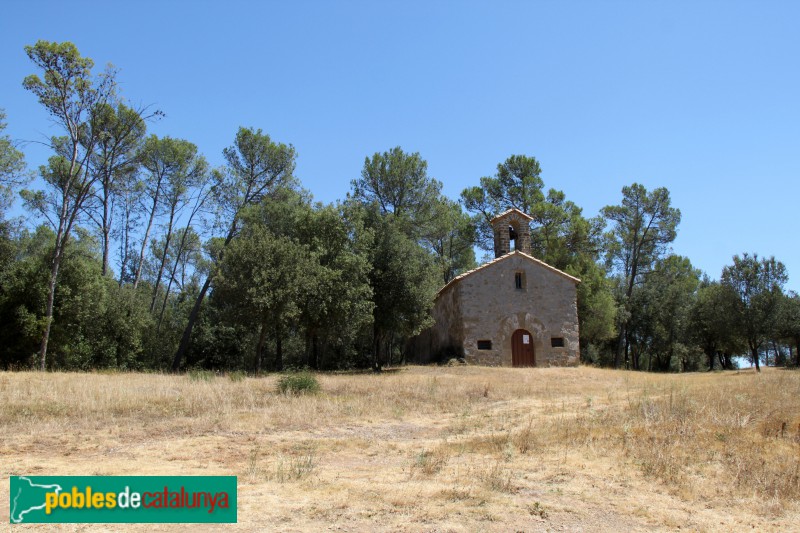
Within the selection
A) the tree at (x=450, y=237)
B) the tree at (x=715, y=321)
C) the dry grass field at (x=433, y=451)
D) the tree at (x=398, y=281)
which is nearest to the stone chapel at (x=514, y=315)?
the tree at (x=398, y=281)

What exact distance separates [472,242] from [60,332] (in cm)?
2612

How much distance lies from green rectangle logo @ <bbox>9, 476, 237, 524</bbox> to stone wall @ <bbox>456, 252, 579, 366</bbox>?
74.5 feet

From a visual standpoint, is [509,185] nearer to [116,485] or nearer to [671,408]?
[671,408]

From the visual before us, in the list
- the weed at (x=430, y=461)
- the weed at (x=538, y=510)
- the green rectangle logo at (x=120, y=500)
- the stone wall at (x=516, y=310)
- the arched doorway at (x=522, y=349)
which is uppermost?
the stone wall at (x=516, y=310)

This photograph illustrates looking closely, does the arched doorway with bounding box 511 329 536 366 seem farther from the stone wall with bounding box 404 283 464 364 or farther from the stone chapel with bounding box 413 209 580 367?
the stone wall with bounding box 404 283 464 364

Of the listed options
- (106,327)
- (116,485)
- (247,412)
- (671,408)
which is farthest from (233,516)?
(106,327)

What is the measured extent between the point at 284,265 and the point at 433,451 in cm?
1514

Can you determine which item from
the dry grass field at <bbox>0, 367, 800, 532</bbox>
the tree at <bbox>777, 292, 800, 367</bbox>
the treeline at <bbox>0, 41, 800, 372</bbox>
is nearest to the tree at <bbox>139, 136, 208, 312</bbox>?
the treeline at <bbox>0, 41, 800, 372</bbox>

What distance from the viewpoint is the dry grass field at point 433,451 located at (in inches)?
247

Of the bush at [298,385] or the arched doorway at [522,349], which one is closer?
the bush at [298,385]

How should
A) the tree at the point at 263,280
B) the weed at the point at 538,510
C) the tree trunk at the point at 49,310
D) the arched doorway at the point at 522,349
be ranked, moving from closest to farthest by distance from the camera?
the weed at the point at 538,510
the tree trunk at the point at 49,310
the tree at the point at 263,280
the arched doorway at the point at 522,349

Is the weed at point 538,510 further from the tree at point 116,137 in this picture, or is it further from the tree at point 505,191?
the tree at point 505,191

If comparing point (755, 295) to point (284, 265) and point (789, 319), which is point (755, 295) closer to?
point (789, 319)

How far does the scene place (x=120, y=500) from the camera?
19.8ft
